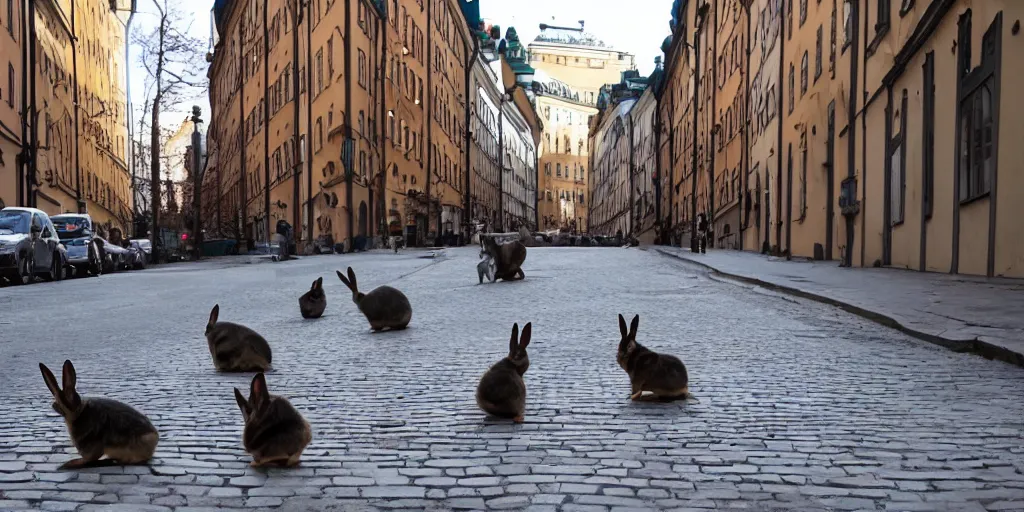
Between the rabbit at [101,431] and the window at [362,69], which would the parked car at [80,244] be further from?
the rabbit at [101,431]

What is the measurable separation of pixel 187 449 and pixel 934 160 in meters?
15.7

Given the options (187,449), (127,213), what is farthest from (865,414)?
(127,213)

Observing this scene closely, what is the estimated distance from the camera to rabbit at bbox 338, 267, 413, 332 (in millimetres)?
9648

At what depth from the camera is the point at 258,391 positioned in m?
4.03

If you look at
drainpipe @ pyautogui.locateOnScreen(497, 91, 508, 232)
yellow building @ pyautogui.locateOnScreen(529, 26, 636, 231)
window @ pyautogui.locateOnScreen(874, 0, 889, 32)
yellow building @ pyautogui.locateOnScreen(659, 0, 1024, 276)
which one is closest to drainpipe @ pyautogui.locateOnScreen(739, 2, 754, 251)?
yellow building @ pyautogui.locateOnScreen(659, 0, 1024, 276)

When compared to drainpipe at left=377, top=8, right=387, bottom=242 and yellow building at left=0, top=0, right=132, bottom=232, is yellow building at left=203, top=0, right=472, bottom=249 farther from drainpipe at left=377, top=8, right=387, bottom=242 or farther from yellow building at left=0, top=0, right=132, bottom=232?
yellow building at left=0, top=0, right=132, bottom=232

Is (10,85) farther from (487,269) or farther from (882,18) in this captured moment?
(882,18)

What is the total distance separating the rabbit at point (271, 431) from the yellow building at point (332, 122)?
39.1m

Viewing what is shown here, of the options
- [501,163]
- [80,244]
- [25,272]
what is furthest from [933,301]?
[501,163]

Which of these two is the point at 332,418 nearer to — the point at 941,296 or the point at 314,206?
the point at 941,296

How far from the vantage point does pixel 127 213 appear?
184 ft

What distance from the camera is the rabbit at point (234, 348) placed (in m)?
6.86

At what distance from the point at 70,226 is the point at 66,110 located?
17029 millimetres

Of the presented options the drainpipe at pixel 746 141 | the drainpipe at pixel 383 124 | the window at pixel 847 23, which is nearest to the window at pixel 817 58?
the window at pixel 847 23
